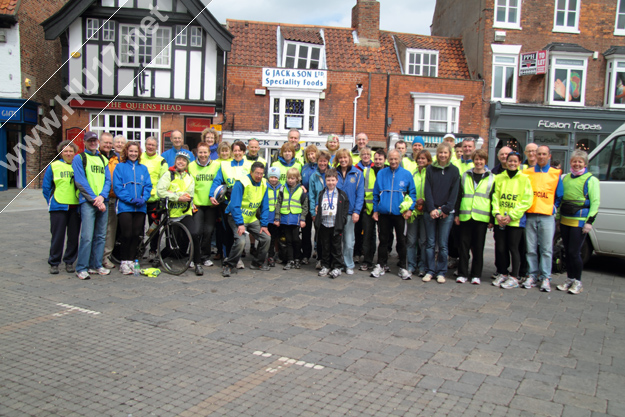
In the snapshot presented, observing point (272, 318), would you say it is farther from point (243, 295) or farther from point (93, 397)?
point (93, 397)

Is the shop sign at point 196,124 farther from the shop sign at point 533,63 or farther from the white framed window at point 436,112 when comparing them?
the shop sign at point 533,63

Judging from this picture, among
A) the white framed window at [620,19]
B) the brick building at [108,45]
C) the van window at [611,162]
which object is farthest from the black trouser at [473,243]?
the white framed window at [620,19]

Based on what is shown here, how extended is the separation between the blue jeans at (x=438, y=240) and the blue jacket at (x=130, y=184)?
4257 millimetres

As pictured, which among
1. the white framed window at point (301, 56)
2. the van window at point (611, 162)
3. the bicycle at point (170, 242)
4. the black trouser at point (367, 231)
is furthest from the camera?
the white framed window at point (301, 56)

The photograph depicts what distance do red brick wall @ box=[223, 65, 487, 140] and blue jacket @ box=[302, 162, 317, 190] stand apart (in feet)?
49.4

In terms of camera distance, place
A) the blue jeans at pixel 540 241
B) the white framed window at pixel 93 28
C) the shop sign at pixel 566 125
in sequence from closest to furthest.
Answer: the white framed window at pixel 93 28 < the blue jeans at pixel 540 241 < the shop sign at pixel 566 125

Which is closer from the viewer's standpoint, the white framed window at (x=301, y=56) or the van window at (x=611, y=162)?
the van window at (x=611, y=162)

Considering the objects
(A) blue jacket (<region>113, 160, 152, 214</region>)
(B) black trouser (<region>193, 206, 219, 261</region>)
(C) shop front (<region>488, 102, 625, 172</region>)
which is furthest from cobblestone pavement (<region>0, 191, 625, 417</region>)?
(C) shop front (<region>488, 102, 625, 172</region>)

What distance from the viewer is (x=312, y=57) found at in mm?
23766

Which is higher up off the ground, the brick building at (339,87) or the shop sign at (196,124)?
the brick building at (339,87)

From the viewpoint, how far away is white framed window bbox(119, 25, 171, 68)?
160 cm

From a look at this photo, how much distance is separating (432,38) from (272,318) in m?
24.1

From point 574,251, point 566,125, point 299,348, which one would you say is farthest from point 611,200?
point 566,125

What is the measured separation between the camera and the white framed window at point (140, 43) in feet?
5.26
